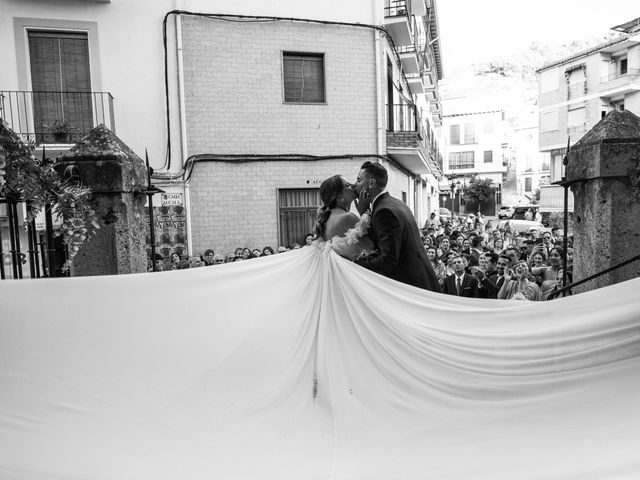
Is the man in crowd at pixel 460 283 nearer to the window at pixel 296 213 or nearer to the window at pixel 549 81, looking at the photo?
the window at pixel 296 213

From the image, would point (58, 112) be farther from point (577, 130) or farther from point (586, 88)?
point (577, 130)

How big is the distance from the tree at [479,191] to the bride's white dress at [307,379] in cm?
4820

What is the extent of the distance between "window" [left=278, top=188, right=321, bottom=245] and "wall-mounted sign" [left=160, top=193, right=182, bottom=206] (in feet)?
7.68

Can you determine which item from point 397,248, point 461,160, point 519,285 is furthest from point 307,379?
point 461,160

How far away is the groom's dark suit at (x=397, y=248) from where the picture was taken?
3727 mm

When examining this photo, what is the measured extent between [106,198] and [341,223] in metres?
1.98

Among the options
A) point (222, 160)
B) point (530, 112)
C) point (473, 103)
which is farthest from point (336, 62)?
point (530, 112)

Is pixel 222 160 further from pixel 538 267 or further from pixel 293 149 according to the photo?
pixel 538 267

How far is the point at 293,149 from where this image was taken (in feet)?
42.6

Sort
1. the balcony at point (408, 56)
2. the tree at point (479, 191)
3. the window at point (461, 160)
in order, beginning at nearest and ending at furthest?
the balcony at point (408, 56) < the tree at point (479, 191) < the window at point (461, 160)

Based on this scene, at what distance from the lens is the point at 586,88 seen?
3575cm

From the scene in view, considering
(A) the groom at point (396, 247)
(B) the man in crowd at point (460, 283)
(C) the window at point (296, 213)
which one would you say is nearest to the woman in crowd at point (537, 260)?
(B) the man in crowd at point (460, 283)

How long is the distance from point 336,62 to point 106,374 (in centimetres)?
1148

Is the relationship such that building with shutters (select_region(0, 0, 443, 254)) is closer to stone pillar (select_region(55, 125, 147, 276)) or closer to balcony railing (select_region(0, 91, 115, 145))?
balcony railing (select_region(0, 91, 115, 145))
